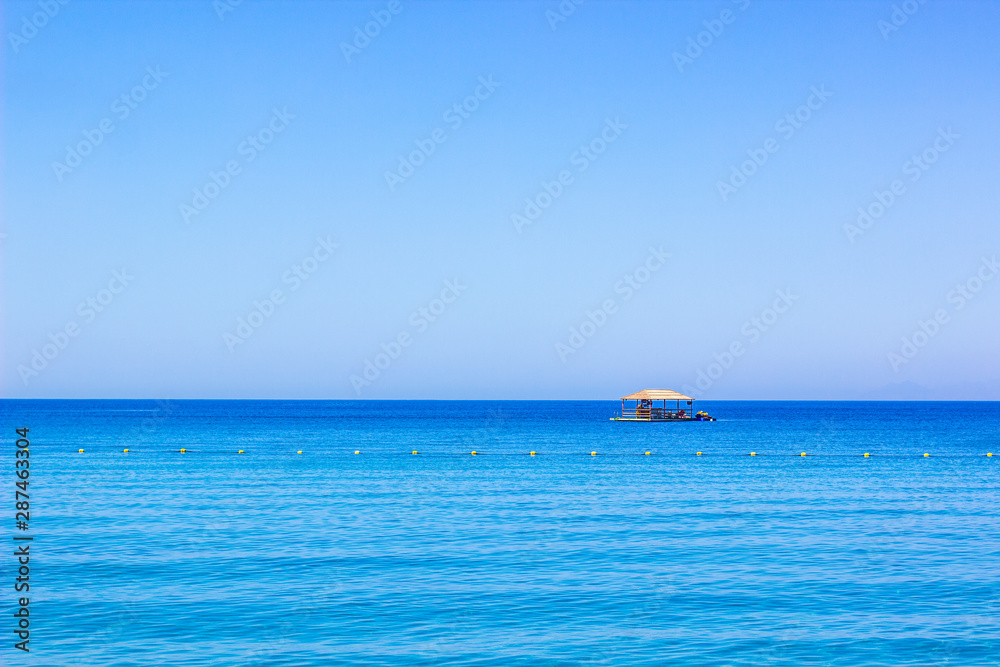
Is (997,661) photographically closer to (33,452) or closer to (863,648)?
(863,648)

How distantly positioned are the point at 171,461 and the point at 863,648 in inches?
2449

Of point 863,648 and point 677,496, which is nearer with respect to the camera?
point 863,648

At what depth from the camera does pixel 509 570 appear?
28781 millimetres

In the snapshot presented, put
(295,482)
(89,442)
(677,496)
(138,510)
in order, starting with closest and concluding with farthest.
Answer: (138,510) < (677,496) < (295,482) < (89,442)

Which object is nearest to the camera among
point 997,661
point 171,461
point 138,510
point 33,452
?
point 997,661

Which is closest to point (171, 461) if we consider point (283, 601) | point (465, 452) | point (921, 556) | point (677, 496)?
point (465, 452)

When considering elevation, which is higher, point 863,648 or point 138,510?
point 138,510

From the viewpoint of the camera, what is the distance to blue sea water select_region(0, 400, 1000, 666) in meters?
21.4

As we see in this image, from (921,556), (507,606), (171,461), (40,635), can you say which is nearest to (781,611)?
(507,606)

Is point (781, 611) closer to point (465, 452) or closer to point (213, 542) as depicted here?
point (213, 542)

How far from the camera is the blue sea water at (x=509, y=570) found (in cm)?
2136

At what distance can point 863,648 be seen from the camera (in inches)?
830

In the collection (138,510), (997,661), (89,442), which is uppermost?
(89,442)

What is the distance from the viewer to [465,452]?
86312mm
